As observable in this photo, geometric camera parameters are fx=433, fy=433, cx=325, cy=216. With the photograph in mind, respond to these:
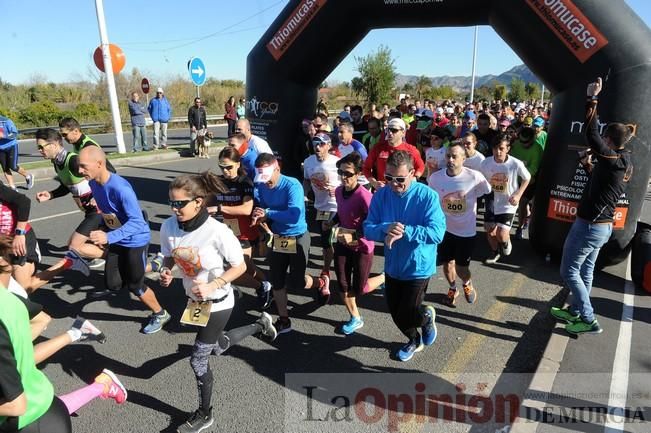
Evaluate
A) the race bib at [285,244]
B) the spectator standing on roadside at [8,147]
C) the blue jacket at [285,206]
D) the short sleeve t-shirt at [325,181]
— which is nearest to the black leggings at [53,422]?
the race bib at [285,244]

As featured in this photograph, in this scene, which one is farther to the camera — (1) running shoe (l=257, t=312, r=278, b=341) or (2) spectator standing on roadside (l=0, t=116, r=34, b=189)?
(2) spectator standing on roadside (l=0, t=116, r=34, b=189)

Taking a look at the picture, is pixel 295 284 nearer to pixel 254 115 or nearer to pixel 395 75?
pixel 254 115

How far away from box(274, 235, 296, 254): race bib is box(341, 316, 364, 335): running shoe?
896 millimetres

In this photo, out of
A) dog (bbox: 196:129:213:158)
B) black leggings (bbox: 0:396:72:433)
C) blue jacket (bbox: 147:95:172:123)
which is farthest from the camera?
dog (bbox: 196:129:213:158)

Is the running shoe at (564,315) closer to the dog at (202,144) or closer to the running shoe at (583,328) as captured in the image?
the running shoe at (583,328)

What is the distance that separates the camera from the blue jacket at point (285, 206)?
420 centimetres

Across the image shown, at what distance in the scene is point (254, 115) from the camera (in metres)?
8.51

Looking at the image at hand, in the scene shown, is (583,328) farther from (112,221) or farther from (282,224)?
(112,221)

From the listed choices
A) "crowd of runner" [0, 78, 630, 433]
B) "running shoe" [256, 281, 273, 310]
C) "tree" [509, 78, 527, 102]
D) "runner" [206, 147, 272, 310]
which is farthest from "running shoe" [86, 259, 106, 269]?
"tree" [509, 78, 527, 102]

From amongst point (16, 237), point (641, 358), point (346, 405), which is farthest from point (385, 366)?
point (16, 237)

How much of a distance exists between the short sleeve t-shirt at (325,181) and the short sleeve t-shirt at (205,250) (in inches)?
88.3

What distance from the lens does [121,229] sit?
3.90m

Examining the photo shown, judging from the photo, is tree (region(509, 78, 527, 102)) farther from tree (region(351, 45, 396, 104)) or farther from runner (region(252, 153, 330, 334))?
runner (region(252, 153, 330, 334))

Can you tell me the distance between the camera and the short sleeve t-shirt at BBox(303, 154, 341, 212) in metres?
5.11
